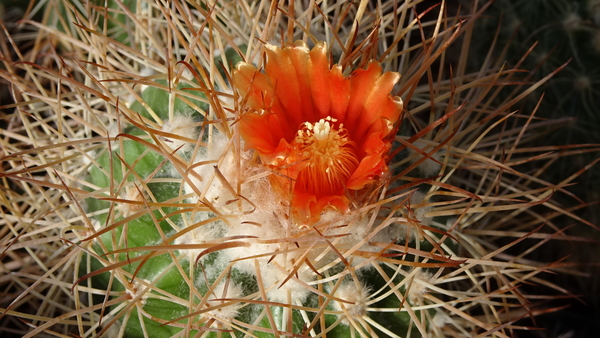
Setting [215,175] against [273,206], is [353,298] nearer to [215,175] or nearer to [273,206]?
[273,206]

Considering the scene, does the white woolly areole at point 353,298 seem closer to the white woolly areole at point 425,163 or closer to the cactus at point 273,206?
the cactus at point 273,206

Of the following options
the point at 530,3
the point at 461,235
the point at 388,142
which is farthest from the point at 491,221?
the point at 388,142

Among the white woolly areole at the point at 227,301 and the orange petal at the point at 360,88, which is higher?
the orange petal at the point at 360,88

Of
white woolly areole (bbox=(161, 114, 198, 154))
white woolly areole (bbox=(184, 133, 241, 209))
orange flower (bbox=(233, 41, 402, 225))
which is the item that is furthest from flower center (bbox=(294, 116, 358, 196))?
white woolly areole (bbox=(161, 114, 198, 154))

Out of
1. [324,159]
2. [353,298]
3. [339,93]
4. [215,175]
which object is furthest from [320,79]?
[353,298]

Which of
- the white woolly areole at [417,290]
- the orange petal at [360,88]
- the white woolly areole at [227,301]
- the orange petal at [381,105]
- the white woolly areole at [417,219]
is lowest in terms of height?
the white woolly areole at [227,301]

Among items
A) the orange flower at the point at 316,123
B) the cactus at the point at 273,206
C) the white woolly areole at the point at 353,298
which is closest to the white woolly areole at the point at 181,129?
the cactus at the point at 273,206

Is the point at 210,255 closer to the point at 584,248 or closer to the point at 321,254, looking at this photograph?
the point at 321,254

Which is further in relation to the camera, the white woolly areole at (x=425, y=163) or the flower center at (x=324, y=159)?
the white woolly areole at (x=425, y=163)
